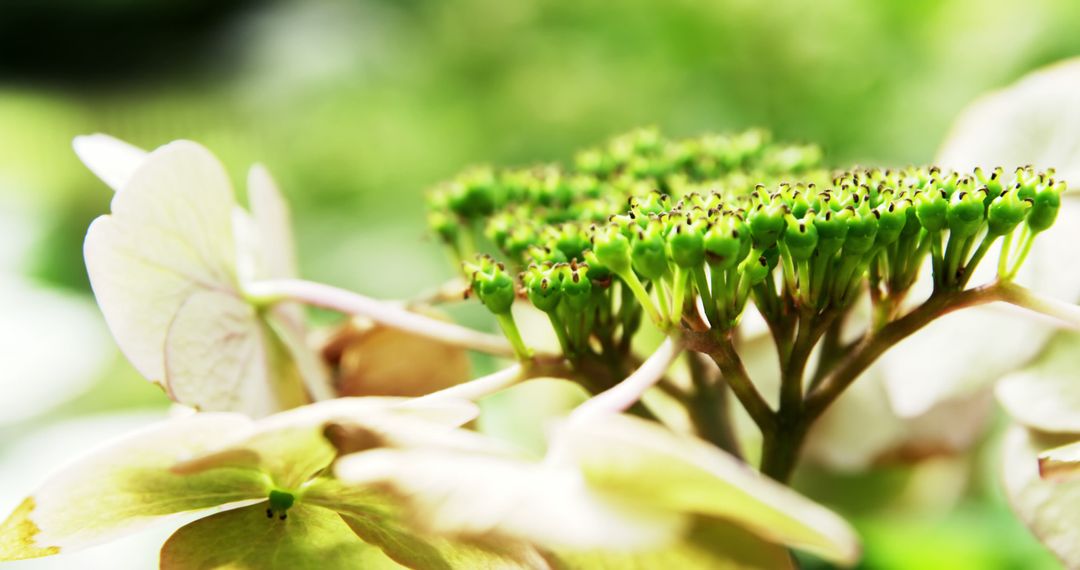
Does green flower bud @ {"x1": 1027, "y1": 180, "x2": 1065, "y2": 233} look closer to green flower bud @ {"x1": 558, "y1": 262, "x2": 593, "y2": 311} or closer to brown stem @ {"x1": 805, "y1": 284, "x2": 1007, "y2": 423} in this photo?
brown stem @ {"x1": 805, "y1": 284, "x2": 1007, "y2": 423}

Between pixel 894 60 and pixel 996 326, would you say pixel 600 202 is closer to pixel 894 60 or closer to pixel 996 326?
pixel 996 326

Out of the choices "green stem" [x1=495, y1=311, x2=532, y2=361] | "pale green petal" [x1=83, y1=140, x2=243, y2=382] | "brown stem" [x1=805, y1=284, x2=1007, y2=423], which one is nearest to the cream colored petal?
"brown stem" [x1=805, y1=284, x2=1007, y2=423]

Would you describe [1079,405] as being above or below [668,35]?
below

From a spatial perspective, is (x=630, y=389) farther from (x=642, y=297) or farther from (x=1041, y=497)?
(x=1041, y=497)

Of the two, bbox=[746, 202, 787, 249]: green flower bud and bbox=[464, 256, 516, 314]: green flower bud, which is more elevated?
bbox=[746, 202, 787, 249]: green flower bud

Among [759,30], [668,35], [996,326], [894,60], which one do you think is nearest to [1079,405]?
[996,326]

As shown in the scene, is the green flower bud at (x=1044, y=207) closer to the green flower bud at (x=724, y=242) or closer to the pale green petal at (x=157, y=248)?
the green flower bud at (x=724, y=242)
